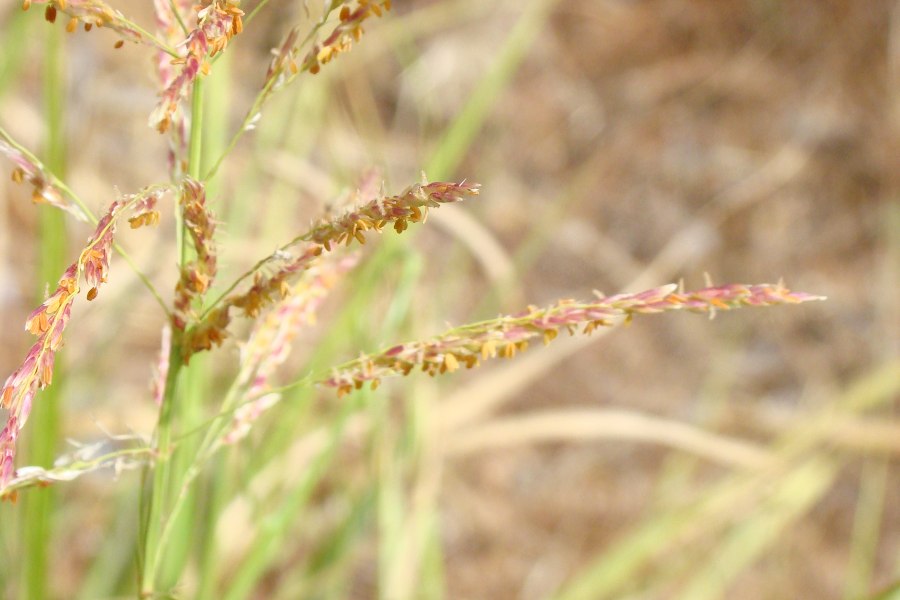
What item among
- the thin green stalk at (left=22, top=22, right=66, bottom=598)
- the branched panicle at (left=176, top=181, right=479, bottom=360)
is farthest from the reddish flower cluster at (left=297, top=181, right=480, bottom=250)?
the thin green stalk at (left=22, top=22, right=66, bottom=598)

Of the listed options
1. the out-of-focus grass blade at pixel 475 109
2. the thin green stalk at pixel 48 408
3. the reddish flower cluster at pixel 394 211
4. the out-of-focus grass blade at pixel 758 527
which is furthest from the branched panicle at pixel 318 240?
the out-of-focus grass blade at pixel 758 527

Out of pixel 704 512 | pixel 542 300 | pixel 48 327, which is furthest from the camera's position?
pixel 542 300

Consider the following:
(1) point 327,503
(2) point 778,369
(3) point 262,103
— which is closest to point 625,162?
(2) point 778,369

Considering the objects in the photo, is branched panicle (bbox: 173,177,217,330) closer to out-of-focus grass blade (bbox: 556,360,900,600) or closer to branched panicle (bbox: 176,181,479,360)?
branched panicle (bbox: 176,181,479,360)

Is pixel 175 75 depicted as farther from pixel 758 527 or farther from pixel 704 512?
pixel 758 527

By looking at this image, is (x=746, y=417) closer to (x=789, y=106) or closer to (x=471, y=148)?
(x=471, y=148)

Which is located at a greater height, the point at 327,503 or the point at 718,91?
the point at 718,91

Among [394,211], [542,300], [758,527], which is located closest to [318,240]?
[394,211]
